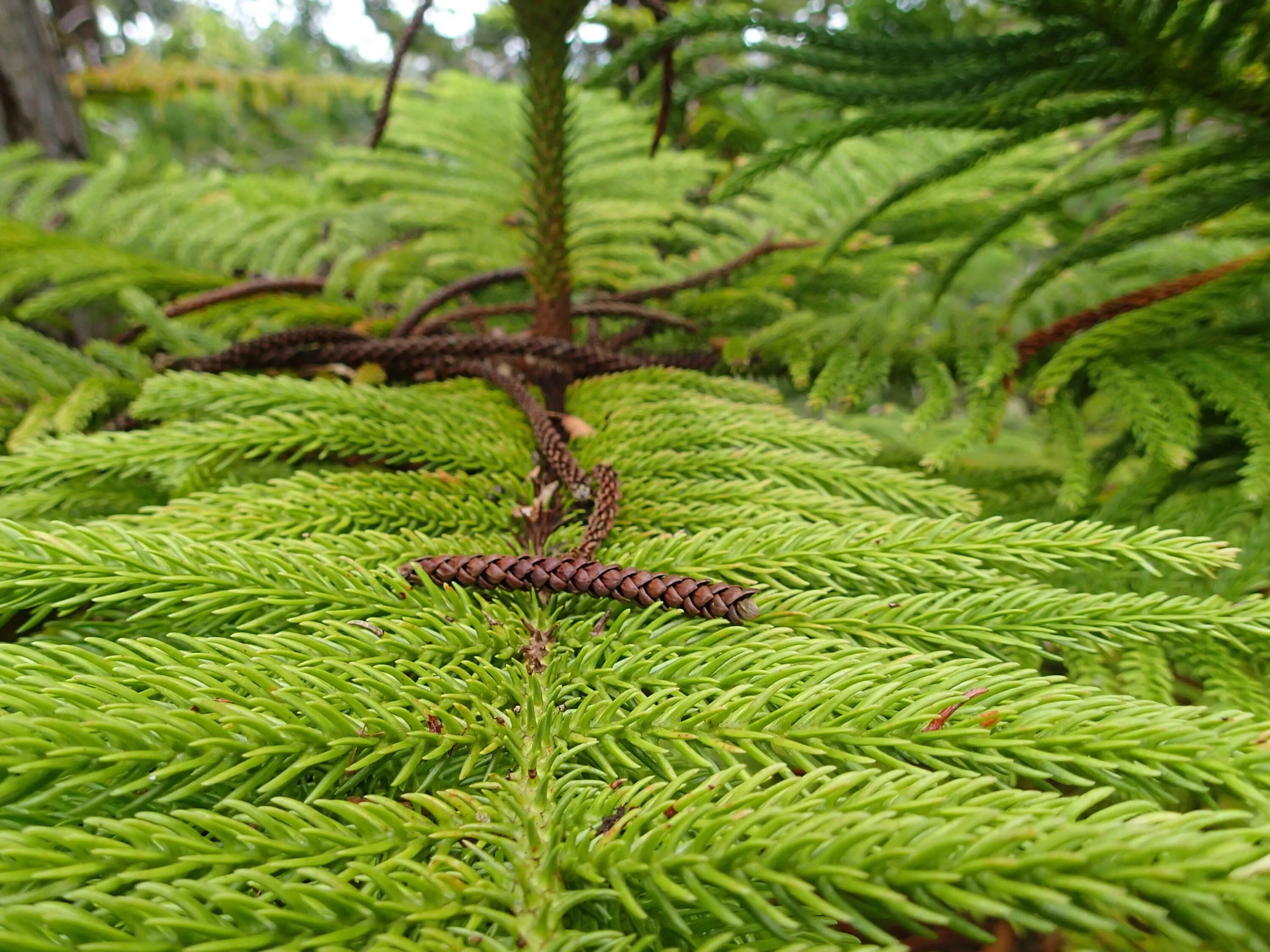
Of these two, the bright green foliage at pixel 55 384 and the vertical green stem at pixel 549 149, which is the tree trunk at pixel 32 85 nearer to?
the bright green foliage at pixel 55 384

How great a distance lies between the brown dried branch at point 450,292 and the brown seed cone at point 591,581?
0.72 metres

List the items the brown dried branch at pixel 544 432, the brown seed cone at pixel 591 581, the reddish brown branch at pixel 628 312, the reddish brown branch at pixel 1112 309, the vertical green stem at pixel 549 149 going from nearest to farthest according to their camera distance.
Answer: the brown seed cone at pixel 591 581
the brown dried branch at pixel 544 432
the vertical green stem at pixel 549 149
the reddish brown branch at pixel 1112 309
the reddish brown branch at pixel 628 312

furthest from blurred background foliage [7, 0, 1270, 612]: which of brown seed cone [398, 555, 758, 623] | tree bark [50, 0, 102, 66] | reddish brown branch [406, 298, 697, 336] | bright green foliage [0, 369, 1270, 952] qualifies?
tree bark [50, 0, 102, 66]

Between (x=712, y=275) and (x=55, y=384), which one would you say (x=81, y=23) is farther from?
(x=712, y=275)

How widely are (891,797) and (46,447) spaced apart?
878 mm

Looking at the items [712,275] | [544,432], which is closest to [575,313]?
[712,275]

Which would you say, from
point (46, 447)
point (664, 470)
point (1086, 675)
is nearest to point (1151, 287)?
point (1086, 675)

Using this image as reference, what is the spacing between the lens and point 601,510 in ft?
2.17

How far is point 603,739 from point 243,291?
3.79ft

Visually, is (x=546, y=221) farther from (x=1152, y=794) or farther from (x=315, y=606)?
(x=1152, y=794)

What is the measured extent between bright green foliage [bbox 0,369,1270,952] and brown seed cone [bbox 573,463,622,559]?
0.02 meters

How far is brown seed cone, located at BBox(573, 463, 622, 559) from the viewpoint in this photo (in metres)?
0.61

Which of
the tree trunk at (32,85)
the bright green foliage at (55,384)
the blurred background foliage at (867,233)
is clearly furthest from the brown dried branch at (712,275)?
the tree trunk at (32,85)

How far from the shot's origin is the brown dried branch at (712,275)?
129 centimetres
